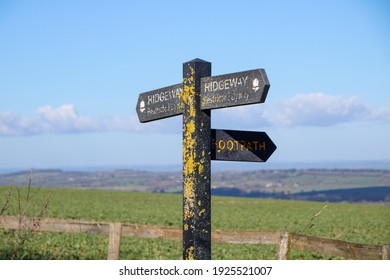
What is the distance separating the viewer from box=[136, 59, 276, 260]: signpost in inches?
234

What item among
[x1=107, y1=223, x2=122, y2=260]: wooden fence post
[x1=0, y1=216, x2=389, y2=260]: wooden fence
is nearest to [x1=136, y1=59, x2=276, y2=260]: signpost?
[x1=0, y1=216, x2=389, y2=260]: wooden fence

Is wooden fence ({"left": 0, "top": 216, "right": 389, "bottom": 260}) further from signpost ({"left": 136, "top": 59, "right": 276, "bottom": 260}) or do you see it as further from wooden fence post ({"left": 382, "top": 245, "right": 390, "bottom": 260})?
signpost ({"left": 136, "top": 59, "right": 276, "bottom": 260})

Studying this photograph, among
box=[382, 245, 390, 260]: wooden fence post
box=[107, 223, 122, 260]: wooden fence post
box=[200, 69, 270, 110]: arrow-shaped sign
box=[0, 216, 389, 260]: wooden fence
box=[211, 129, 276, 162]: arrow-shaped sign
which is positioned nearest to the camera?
box=[200, 69, 270, 110]: arrow-shaped sign

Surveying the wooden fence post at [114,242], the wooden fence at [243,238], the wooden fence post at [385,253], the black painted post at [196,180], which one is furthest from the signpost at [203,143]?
the wooden fence post at [114,242]

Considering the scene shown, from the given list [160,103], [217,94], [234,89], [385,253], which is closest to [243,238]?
[385,253]

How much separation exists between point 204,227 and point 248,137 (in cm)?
102

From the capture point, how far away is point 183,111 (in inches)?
246

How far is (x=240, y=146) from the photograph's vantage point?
624 cm

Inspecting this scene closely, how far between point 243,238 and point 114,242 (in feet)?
7.60

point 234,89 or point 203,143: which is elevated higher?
point 234,89

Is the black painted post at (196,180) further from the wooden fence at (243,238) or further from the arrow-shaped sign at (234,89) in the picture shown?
the wooden fence at (243,238)

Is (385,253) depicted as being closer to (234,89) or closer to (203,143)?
(203,143)
